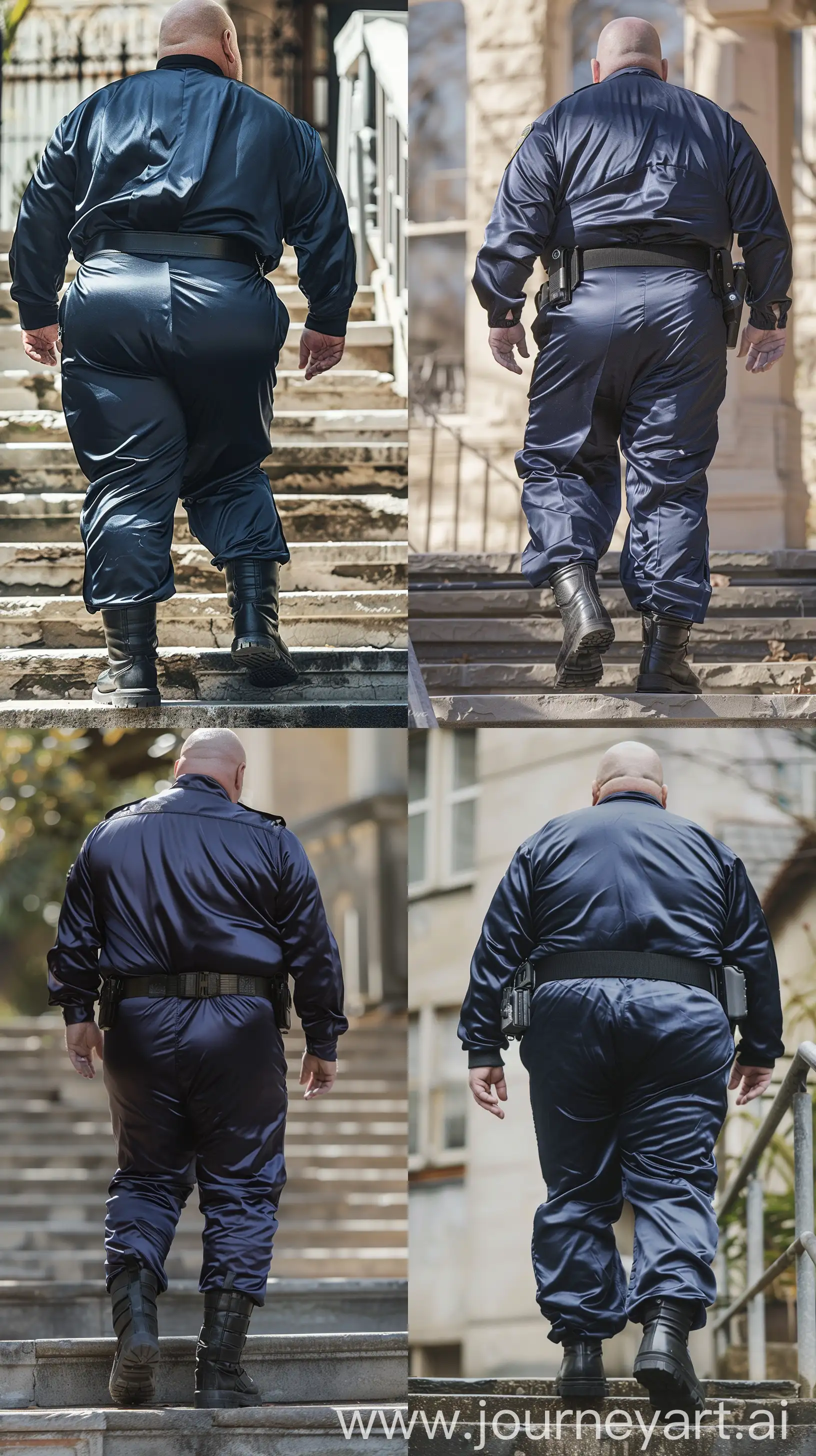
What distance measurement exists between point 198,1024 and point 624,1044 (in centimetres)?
104

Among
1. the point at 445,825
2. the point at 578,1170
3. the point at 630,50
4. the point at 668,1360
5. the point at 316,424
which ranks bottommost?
the point at 668,1360

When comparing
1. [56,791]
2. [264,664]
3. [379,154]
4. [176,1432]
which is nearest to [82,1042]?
[176,1432]

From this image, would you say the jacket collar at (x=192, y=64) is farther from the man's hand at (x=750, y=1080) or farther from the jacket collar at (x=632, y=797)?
the man's hand at (x=750, y=1080)

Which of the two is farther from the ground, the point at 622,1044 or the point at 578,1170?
the point at 622,1044

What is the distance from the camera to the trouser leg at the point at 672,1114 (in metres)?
4.02

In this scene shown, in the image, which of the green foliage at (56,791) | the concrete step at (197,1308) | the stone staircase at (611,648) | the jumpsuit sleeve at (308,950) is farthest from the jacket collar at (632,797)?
the green foliage at (56,791)

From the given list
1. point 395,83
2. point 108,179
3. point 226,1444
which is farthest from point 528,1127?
point 395,83

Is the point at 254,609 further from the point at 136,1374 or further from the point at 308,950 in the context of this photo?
the point at 136,1374

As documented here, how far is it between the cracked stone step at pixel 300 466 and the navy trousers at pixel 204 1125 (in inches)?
99.5

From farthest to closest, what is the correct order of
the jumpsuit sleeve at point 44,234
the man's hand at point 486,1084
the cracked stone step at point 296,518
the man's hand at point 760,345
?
the cracked stone step at point 296,518
the man's hand at point 760,345
the jumpsuit sleeve at point 44,234
the man's hand at point 486,1084

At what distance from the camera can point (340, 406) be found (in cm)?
663

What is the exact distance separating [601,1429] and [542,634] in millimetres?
2605

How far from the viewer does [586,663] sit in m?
4.62

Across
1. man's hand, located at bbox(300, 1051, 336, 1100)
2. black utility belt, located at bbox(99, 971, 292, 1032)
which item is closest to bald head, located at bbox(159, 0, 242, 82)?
black utility belt, located at bbox(99, 971, 292, 1032)
